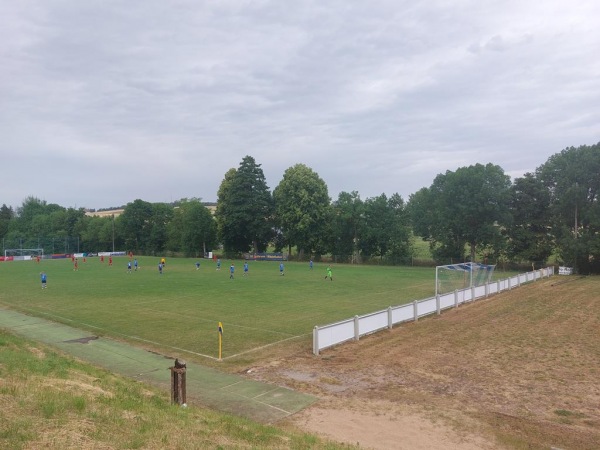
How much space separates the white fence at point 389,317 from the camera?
15.8 meters

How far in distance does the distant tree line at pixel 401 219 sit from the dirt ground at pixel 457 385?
35.8 metres

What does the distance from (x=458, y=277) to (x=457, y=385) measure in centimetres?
1994

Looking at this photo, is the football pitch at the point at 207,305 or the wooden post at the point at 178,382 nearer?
the wooden post at the point at 178,382

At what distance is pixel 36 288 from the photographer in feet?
116

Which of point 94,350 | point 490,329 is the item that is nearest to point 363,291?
point 490,329

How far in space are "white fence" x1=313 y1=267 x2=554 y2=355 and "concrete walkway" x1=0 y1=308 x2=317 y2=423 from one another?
13.0 ft

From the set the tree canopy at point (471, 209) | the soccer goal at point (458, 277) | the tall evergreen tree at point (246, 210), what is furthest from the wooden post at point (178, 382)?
the tall evergreen tree at point (246, 210)

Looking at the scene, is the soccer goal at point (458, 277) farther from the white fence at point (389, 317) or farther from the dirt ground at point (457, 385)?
the dirt ground at point (457, 385)

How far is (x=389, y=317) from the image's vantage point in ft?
63.7

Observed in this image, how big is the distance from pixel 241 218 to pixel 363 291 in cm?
4489

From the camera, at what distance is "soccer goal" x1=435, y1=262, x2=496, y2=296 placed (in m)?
29.8

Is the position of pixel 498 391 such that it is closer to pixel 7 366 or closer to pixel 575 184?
pixel 7 366

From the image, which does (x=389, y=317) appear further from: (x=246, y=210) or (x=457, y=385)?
(x=246, y=210)

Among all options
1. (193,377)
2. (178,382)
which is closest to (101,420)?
(178,382)
